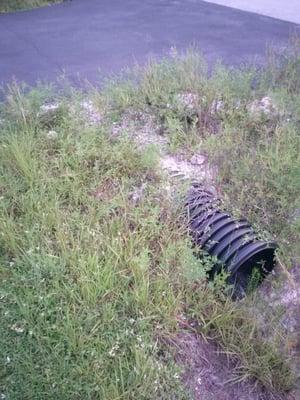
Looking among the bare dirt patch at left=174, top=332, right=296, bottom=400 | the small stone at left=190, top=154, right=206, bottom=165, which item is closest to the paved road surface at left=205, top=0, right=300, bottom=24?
the small stone at left=190, top=154, right=206, bottom=165

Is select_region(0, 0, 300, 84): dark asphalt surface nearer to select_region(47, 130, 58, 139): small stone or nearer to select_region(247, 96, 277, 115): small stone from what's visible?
select_region(247, 96, 277, 115): small stone

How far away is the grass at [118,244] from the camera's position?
188 cm

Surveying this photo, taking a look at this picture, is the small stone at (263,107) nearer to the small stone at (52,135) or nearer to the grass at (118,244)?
the grass at (118,244)

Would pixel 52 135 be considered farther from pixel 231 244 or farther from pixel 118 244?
pixel 231 244

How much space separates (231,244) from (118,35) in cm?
517

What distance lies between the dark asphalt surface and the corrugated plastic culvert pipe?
2975mm

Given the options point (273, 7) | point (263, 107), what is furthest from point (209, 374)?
point (273, 7)

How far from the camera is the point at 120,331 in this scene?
1.98 meters

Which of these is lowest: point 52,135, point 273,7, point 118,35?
point 52,135

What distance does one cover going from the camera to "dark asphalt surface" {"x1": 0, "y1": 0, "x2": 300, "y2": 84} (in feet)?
17.5

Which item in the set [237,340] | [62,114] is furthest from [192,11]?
[237,340]

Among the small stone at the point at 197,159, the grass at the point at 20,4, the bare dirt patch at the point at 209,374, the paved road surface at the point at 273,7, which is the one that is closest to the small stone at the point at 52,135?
the small stone at the point at 197,159

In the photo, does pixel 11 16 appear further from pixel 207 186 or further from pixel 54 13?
pixel 207 186

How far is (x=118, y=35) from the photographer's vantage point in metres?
6.56
